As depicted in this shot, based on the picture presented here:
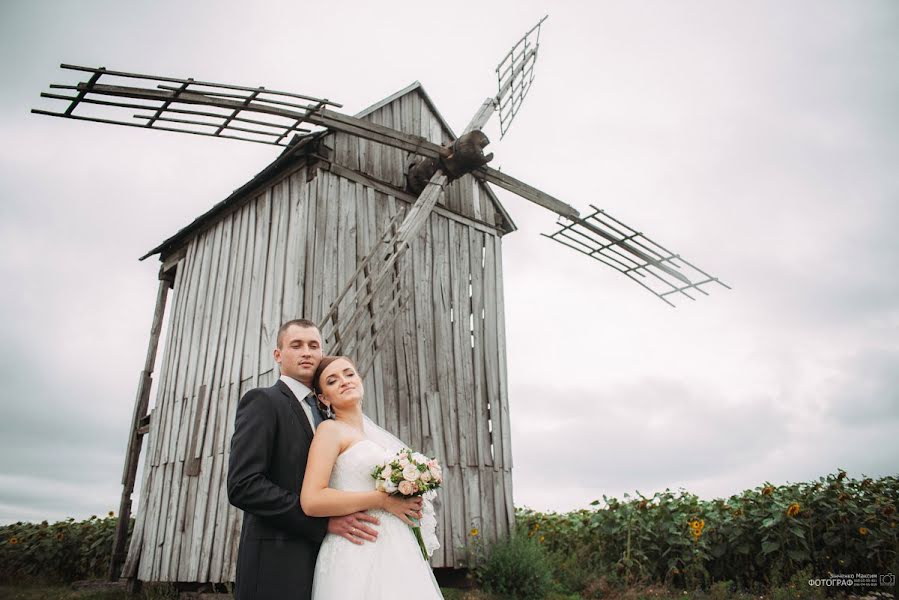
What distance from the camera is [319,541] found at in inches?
119

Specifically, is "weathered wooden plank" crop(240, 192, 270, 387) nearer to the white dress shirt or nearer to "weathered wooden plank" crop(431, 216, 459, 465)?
"weathered wooden plank" crop(431, 216, 459, 465)

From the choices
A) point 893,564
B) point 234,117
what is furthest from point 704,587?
point 234,117

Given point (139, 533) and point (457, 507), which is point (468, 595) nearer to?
point (457, 507)

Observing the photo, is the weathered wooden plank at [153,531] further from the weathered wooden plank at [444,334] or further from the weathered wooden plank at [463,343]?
the weathered wooden plank at [463,343]

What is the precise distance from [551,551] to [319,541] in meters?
7.92

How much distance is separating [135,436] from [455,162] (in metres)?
6.69

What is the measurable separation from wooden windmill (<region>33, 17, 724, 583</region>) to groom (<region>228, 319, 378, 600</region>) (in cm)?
336

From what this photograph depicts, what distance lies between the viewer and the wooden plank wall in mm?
7805

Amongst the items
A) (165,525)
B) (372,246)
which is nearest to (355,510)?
(372,246)

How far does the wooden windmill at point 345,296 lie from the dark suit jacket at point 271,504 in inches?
134

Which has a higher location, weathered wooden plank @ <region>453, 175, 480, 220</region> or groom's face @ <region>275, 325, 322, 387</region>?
weathered wooden plank @ <region>453, 175, 480, 220</region>

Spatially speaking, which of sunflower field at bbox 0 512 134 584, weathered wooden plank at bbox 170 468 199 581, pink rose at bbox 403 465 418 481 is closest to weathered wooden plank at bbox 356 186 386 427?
weathered wooden plank at bbox 170 468 199 581

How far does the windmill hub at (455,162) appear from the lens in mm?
8914

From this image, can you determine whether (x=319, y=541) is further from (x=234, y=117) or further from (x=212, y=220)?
(x=212, y=220)
